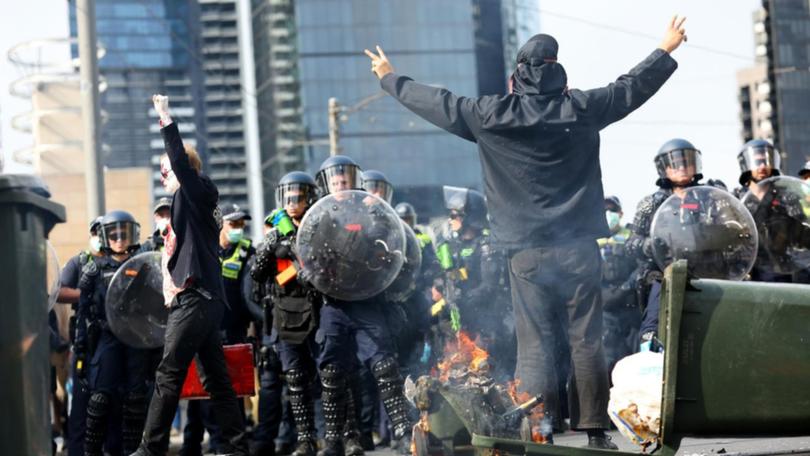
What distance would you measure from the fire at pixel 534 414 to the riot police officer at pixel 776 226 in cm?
389

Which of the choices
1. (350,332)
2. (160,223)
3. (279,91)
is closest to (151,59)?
(279,91)

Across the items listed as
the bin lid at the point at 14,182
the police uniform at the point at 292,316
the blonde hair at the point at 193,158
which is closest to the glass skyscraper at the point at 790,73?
the police uniform at the point at 292,316

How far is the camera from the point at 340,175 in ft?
33.2

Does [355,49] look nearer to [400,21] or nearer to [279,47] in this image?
[400,21]

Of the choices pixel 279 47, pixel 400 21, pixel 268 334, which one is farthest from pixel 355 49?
pixel 268 334

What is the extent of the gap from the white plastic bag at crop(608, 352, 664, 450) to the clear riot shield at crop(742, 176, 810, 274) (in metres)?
4.43

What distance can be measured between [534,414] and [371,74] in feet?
306

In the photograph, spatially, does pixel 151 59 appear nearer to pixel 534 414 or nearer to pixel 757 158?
pixel 757 158

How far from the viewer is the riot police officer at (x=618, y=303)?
1241 centimetres

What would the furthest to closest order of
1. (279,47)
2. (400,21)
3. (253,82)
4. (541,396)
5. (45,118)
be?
1. (253,82)
2. (279,47)
3. (400,21)
4. (45,118)
5. (541,396)

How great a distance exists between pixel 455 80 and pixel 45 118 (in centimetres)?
3091

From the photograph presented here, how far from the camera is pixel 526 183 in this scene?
7.36 metres

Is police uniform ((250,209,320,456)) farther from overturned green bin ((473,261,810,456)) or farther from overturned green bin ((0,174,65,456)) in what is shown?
overturned green bin ((0,174,65,456))

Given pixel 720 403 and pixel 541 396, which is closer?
pixel 720 403
